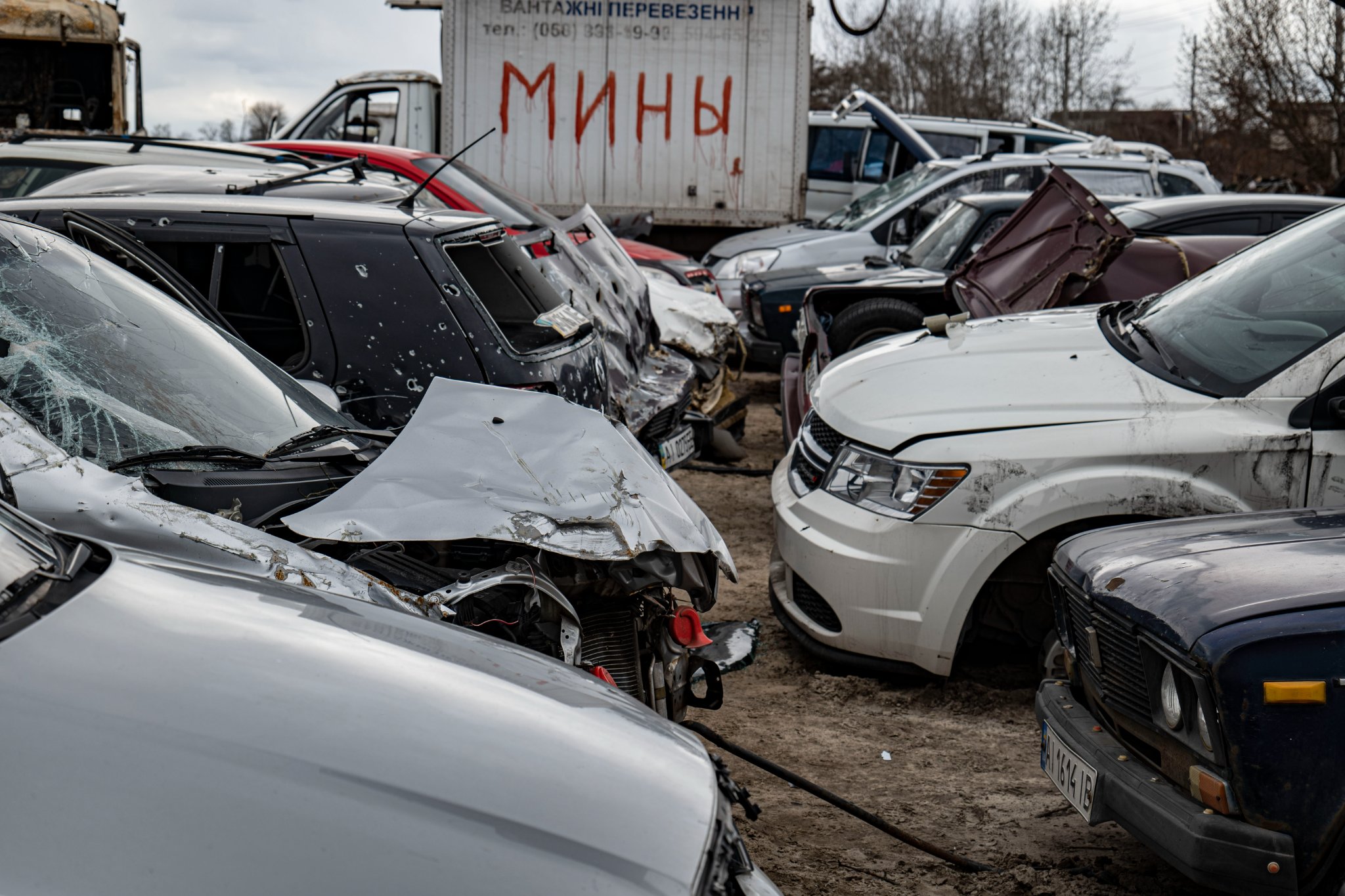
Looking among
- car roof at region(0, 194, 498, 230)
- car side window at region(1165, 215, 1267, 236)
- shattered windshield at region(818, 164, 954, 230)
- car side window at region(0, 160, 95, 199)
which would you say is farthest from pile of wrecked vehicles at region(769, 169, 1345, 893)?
shattered windshield at region(818, 164, 954, 230)

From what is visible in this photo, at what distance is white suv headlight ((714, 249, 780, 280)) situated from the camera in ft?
36.5

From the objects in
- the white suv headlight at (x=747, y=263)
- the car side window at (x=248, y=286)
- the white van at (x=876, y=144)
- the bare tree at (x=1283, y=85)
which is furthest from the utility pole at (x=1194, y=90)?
the car side window at (x=248, y=286)

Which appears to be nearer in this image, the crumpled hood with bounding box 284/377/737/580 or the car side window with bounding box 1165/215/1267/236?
the crumpled hood with bounding box 284/377/737/580

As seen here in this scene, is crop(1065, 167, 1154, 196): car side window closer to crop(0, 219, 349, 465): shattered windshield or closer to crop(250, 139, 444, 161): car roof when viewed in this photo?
crop(250, 139, 444, 161): car roof

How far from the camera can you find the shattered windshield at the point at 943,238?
28.9 feet

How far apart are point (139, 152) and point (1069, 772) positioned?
6501 mm

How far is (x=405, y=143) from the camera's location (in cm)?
1323

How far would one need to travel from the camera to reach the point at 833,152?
15680 millimetres

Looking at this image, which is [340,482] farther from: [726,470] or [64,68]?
[64,68]

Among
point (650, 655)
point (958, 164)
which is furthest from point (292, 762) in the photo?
point (958, 164)

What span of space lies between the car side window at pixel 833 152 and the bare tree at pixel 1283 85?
945cm

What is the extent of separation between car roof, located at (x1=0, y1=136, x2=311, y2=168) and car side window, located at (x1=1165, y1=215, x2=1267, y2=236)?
512 cm

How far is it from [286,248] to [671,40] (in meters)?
9.64

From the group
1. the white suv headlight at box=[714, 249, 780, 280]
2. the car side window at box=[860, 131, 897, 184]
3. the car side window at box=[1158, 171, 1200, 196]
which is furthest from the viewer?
the car side window at box=[860, 131, 897, 184]
